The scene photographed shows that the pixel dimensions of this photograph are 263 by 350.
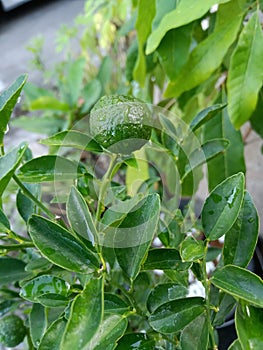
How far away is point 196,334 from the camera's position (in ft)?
1.10

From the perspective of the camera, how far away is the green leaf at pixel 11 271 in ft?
1.41

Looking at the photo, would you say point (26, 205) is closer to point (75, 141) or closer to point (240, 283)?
point (75, 141)

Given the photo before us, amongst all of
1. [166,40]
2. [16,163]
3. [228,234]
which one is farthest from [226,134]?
[16,163]

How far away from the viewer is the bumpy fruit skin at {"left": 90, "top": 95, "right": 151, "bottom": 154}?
1.01 feet

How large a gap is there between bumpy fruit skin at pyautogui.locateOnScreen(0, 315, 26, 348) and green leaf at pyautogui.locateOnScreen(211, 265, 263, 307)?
239 millimetres

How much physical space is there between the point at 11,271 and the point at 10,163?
7.1 inches

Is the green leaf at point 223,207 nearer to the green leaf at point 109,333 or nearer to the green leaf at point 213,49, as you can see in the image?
the green leaf at point 109,333

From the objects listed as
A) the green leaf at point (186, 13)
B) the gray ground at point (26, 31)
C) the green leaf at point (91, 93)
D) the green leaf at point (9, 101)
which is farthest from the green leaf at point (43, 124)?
the green leaf at point (9, 101)

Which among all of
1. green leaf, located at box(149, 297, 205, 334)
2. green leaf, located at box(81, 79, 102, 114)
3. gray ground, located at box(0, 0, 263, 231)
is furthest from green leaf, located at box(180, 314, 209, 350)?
gray ground, located at box(0, 0, 263, 231)

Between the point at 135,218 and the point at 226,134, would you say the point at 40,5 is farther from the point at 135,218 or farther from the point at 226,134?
the point at 135,218

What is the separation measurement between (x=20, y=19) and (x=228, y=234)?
129 inches

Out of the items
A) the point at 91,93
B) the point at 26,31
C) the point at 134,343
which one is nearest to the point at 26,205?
the point at 134,343

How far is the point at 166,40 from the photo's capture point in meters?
0.56

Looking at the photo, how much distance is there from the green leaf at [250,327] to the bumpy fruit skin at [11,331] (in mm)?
238
